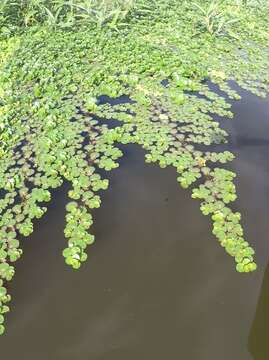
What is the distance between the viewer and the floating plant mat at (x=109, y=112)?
4359 mm

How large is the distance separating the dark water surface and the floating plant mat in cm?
15

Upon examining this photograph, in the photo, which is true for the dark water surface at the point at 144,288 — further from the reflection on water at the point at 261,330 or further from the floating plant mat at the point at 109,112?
the floating plant mat at the point at 109,112

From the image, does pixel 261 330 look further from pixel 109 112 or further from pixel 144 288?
pixel 109 112

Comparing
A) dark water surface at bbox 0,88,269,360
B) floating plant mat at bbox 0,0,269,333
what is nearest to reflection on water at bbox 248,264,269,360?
dark water surface at bbox 0,88,269,360

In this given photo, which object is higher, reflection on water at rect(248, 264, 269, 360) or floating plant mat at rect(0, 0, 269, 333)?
floating plant mat at rect(0, 0, 269, 333)

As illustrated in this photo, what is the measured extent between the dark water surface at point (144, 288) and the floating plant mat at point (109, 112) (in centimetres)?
15

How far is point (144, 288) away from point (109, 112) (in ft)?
11.2

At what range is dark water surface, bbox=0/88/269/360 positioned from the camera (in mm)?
3158

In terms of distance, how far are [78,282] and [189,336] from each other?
46.5 inches

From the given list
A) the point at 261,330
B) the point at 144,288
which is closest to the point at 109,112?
the point at 144,288

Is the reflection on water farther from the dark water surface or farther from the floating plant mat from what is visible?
the floating plant mat

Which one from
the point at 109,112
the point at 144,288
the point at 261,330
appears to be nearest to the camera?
the point at 261,330

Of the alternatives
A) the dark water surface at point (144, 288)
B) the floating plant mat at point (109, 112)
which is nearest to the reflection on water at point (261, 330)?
the dark water surface at point (144, 288)

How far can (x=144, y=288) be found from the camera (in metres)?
3.60
